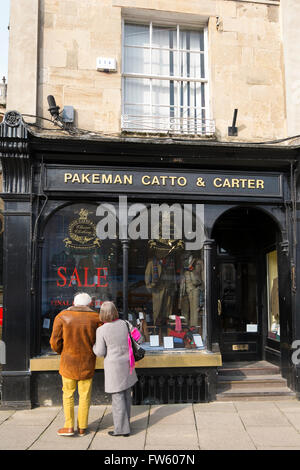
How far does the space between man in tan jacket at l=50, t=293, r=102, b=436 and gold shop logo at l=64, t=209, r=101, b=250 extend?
2041 mm

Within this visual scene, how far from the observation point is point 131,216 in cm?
732

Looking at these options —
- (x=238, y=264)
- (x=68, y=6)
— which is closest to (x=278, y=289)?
(x=238, y=264)

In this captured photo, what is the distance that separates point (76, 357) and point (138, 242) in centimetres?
273

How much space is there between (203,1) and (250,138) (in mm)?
2735

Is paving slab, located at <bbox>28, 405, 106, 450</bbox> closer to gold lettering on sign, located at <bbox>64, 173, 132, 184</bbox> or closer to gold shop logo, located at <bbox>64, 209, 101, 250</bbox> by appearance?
gold shop logo, located at <bbox>64, 209, 101, 250</bbox>

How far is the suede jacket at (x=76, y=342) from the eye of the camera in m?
5.35

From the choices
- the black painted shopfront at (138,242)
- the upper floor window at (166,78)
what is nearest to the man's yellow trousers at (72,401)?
the black painted shopfront at (138,242)

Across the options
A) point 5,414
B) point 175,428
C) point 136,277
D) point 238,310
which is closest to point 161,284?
point 136,277

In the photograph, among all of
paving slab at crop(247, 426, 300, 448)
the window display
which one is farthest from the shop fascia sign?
paving slab at crop(247, 426, 300, 448)

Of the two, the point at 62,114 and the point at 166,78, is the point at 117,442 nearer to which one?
the point at 62,114

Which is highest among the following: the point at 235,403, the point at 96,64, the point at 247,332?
the point at 96,64

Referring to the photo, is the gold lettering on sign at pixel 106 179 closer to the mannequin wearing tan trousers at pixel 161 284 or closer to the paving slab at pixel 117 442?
the mannequin wearing tan trousers at pixel 161 284

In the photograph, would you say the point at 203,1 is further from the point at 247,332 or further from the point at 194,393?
the point at 194,393

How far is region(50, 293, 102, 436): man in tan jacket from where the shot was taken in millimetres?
5336
